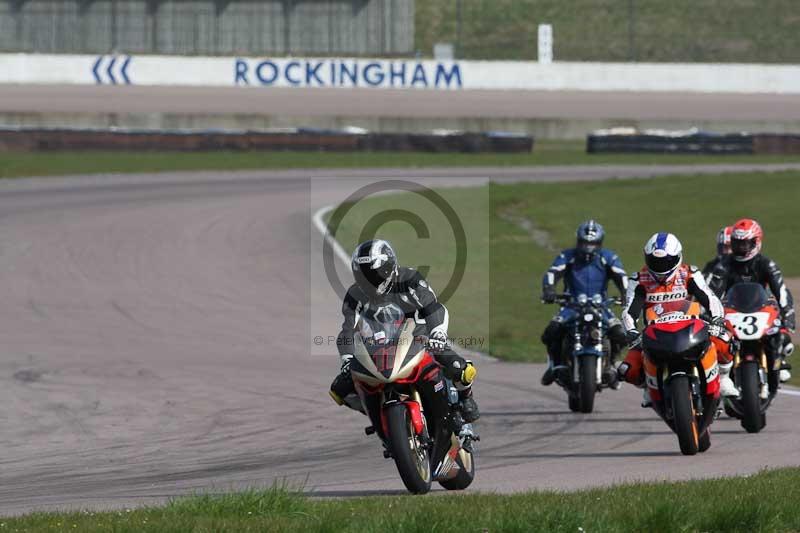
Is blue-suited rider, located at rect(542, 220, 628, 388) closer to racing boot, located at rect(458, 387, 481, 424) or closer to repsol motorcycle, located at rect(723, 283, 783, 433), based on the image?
repsol motorcycle, located at rect(723, 283, 783, 433)

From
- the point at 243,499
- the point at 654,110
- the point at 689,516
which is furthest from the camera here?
the point at 654,110

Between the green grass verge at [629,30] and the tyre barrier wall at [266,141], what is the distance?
15278 mm

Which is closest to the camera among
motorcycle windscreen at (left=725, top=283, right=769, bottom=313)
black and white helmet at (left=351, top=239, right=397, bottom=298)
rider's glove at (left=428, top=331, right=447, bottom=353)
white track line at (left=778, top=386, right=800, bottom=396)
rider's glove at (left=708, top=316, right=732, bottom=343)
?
black and white helmet at (left=351, top=239, right=397, bottom=298)

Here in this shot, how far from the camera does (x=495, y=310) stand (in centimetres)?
2017

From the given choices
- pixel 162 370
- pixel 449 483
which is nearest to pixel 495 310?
pixel 162 370

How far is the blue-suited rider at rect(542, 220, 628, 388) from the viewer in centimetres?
1334

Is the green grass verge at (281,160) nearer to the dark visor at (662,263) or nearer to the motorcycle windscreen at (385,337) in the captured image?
the dark visor at (662,263)

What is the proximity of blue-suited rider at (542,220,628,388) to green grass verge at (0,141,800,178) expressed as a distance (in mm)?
23820

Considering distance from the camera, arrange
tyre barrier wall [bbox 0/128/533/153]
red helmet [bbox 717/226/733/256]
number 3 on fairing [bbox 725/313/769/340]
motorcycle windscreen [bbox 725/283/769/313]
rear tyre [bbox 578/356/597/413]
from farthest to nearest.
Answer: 1. tyre barrier wall [bbox 0/128/533/153]
2. rear tyre [bbox 578/356/597/413]
3. red helmet [bbox 717/226/733/256]
4. motorcycle windscreen [bbox 725/283/769/313]
5. number 3 on fairing [bbox 725/313/769/340]

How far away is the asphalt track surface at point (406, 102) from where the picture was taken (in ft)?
158

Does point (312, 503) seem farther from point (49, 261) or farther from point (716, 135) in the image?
point (716, 135)

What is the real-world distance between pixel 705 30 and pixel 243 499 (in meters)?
52.5

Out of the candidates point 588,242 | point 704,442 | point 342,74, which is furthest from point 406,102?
point 704,442

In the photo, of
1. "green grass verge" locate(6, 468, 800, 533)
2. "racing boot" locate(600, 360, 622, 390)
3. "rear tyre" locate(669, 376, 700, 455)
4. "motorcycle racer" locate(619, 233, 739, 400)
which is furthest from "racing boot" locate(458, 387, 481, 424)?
"racing boot" locate(600, 360, 622, 390)
